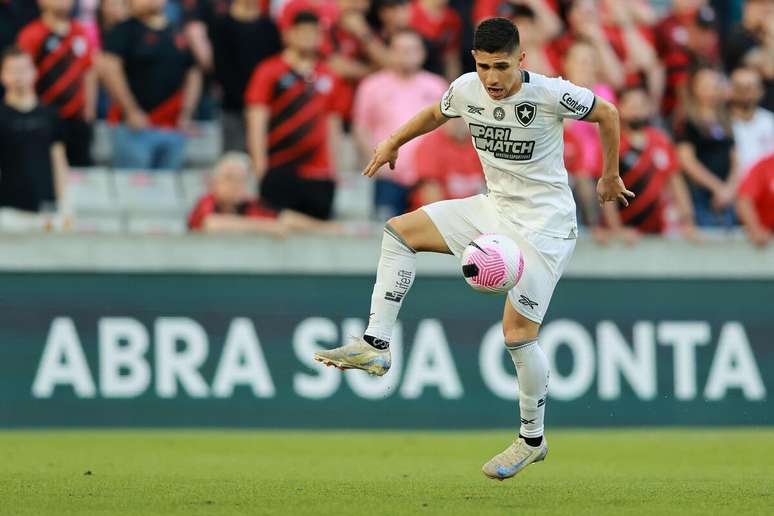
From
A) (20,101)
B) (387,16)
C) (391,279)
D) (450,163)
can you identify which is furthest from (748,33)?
(391,279)

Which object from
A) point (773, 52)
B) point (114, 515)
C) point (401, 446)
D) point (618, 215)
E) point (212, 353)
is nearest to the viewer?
point (114, 515)

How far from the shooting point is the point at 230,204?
48.2 ft

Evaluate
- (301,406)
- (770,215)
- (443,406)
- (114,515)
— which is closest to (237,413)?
(301,406)

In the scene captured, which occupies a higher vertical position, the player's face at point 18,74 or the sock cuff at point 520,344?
the player's face at point 18,74

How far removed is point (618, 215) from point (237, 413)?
170 inches

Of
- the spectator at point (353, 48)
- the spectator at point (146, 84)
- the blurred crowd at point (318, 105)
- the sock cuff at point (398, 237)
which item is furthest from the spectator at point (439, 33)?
the sock cuff at point (398, 237)

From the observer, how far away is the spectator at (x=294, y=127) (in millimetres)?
14938

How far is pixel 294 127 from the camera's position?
15.1 meters

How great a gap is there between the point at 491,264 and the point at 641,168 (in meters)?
7.16

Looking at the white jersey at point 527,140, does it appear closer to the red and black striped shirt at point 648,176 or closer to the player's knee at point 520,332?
the player's knee at point 520,332

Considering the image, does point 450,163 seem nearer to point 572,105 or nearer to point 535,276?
point 535,276

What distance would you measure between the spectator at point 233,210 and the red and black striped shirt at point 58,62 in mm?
1596

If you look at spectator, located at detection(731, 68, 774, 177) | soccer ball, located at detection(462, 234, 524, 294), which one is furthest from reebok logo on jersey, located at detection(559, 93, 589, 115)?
spectator, located at detection(731, 68, 774, 177)

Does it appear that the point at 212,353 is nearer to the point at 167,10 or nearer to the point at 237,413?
the point at 237,413
